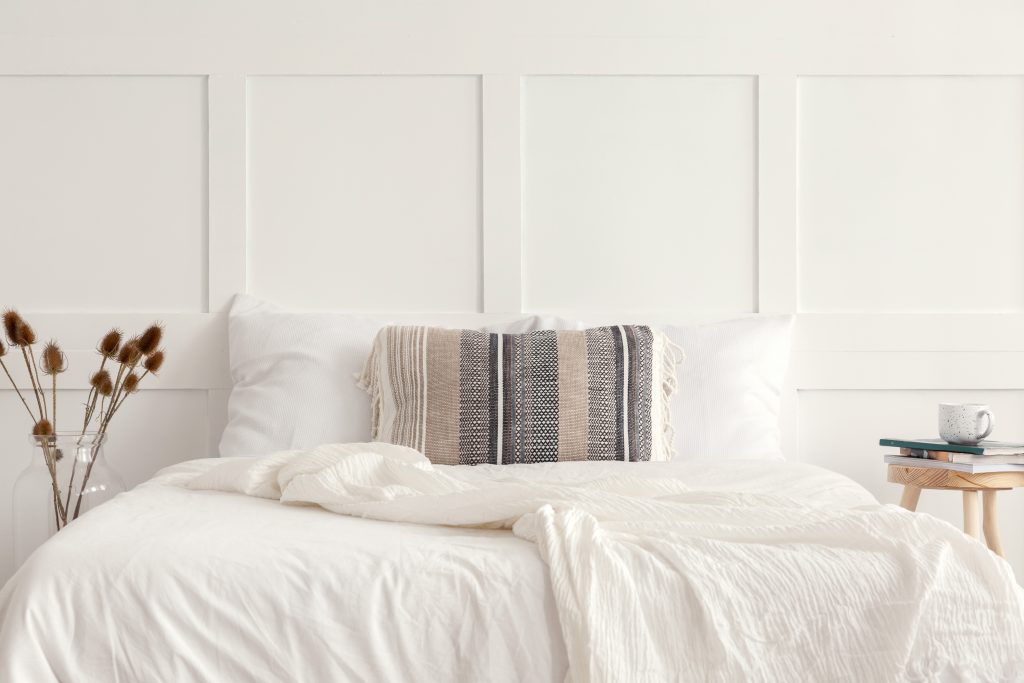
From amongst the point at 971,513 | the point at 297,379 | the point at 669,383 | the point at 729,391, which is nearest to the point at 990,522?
the point at 971,513

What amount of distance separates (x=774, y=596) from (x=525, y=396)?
1053mm

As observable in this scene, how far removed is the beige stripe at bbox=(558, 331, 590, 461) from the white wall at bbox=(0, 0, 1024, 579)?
1.80 feet

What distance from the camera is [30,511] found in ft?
7.23

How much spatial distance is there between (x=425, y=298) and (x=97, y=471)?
39.4 inches

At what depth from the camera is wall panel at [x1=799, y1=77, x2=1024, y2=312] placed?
106 inches

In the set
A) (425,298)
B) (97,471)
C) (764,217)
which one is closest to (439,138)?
(425,298)

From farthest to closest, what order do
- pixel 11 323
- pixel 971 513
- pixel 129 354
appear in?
pixel 971 513
pixel 129 354
pixel 11 323

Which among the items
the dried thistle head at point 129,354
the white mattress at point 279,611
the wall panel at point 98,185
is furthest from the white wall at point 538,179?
the white mattress at point 279,611

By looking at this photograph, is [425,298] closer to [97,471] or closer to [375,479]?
[97,471]

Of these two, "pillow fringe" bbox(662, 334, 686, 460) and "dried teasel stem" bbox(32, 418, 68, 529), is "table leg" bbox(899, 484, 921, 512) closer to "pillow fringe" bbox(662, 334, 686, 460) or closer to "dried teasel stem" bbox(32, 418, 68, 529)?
"pillow fringe" bbox(662, 334, 686, 460)

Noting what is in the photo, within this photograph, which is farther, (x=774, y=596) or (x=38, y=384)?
(x=38, y=384)

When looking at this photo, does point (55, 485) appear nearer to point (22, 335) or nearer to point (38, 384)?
point (22, 335)

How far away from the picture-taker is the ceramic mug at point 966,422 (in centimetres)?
229

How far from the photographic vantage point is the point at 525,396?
2.13m
